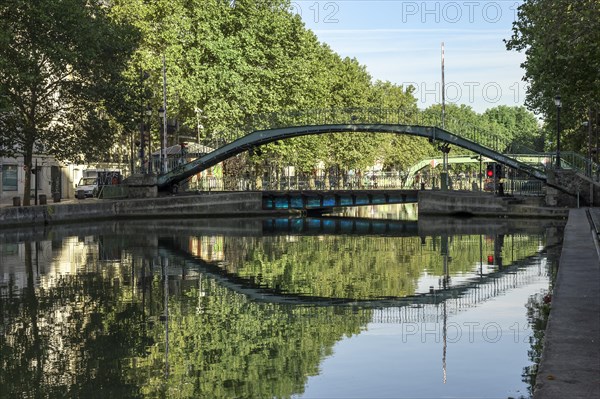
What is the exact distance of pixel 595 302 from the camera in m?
14.4

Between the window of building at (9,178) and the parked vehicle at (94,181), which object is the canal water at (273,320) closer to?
the window of building at (9,178)

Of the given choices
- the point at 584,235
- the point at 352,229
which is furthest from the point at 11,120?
the point at 584,235

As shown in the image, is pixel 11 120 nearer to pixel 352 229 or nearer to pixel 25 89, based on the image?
pixel 25 89

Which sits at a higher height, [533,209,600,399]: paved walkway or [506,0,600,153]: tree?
[506,0,600,153]: tree

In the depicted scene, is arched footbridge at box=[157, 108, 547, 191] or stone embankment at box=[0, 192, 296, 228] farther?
arched footbridge at box=[157, 108, 547, 191]

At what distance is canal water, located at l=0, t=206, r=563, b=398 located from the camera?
11.7 metres

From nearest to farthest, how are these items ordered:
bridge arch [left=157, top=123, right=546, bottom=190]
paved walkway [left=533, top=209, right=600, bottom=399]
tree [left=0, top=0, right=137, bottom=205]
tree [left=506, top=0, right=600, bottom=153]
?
paved walkway [left=533, top=209, right=600, bottom=399] → tree [left=506, top=0, right=600, bottom=153] → tree [left=0, top=0, right=137, bottom=205] → bridge arch [left=157, top=123, right=546, bottom=190]

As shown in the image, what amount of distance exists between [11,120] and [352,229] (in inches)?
800

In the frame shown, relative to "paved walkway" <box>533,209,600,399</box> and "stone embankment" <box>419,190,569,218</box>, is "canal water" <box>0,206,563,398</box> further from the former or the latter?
"stone embankment" <box>419,190,569,218</box>

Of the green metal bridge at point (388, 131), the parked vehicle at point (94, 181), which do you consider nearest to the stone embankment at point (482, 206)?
the green metal bridge at point (388, 131)

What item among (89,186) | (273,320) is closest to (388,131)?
(89,186)

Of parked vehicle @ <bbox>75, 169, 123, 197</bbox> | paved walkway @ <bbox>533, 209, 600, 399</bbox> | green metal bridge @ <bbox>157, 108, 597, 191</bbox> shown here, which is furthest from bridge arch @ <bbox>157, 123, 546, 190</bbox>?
paved walkway @ <bbox>533, 209, 600, 399</bbox>

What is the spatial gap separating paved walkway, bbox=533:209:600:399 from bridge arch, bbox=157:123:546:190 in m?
34.8

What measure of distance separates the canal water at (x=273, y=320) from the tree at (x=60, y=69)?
1837cm
